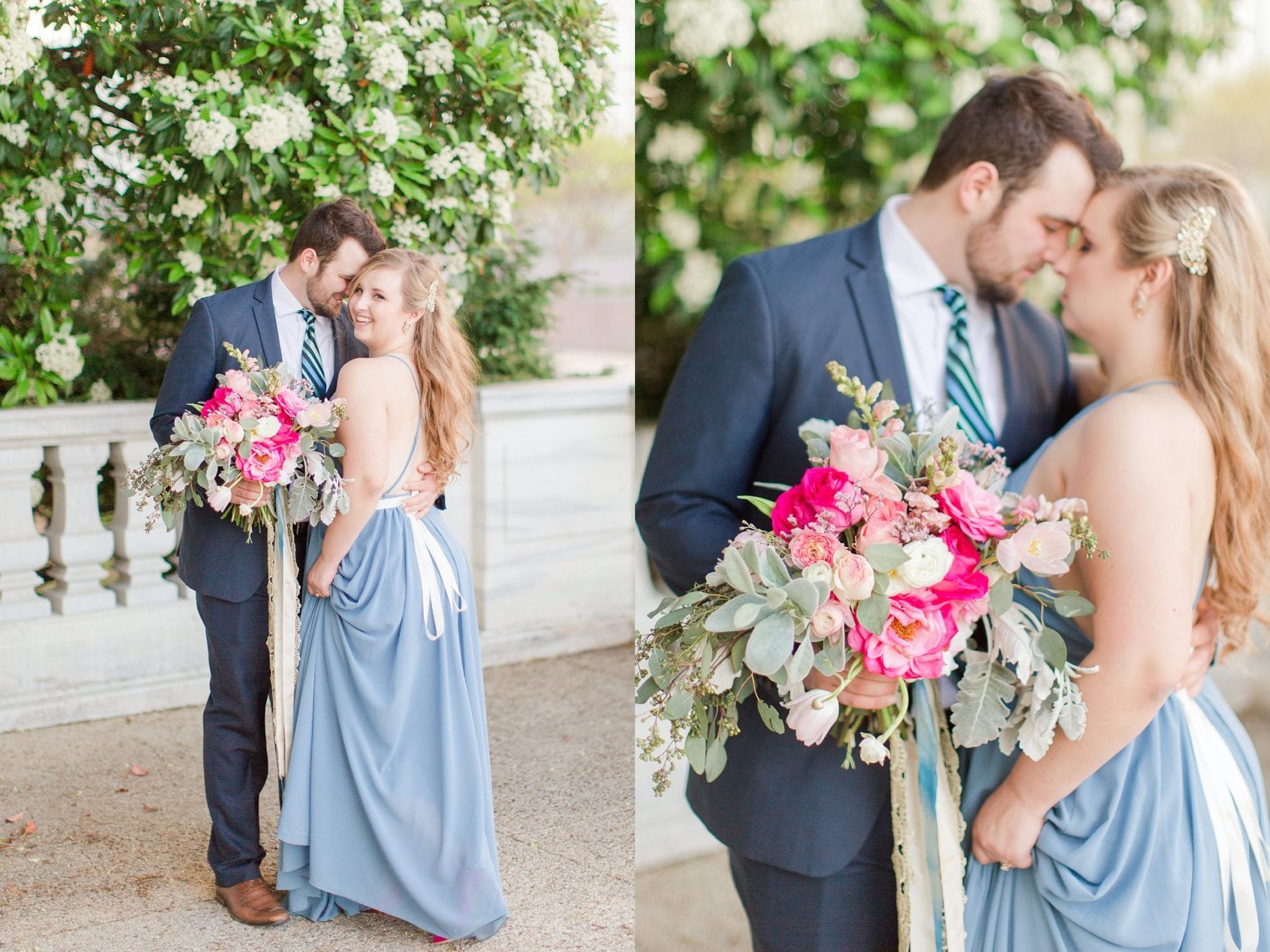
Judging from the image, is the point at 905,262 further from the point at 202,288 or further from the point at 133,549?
the point at 133,549

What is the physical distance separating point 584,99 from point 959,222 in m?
0.69

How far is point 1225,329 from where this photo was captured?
1.72 metres

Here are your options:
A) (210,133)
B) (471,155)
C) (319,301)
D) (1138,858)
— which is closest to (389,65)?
(471,155)

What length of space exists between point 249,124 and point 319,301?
0.31m

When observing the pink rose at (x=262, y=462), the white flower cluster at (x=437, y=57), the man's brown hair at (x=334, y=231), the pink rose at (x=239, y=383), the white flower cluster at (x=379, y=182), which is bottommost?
the pink rose at (x=262, y=462)

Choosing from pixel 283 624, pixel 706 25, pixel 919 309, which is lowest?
pixel 283 624

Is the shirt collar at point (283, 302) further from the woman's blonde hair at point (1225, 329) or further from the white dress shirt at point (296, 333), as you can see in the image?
the woman's blonde hair at point (1225, 329)

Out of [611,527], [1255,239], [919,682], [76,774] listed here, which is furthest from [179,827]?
[1255,239]

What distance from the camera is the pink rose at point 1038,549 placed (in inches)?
57.9

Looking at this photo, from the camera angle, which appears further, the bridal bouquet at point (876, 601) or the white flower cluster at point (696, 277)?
the white flower cluster at point (696, 277)

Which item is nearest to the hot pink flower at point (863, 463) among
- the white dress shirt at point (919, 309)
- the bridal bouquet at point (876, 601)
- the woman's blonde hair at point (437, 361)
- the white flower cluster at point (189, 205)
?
the bridal bouquet at point (876, 601)

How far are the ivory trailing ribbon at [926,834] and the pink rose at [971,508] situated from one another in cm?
35

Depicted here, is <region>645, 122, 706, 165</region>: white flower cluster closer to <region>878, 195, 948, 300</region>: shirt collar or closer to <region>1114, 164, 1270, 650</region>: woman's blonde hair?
<region>878, 195, 948, 300</region>: shirt collar

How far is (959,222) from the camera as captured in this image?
6.44 feet
